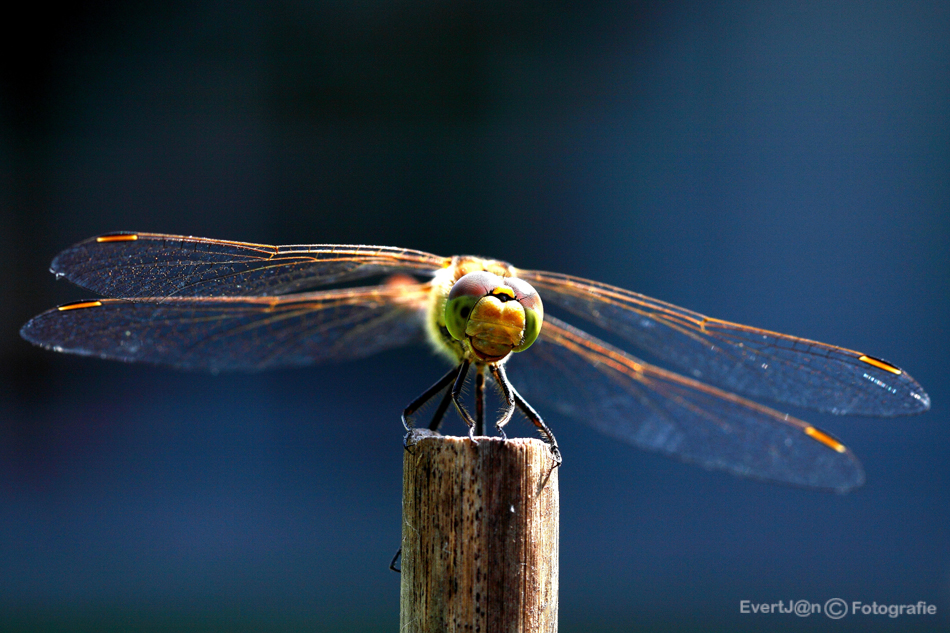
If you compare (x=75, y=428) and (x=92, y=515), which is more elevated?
(x=75, y=428)

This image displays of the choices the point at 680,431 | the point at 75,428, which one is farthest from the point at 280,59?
the point at 680,431

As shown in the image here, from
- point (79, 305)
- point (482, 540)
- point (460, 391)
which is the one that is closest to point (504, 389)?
point (460, 391)

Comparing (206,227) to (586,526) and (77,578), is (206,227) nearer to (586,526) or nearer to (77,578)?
(77,578)

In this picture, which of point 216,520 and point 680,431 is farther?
point 216,520

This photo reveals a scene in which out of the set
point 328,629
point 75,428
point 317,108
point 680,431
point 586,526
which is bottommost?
point 328,629

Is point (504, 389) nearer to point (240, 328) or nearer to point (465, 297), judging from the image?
A: point (465, 297)

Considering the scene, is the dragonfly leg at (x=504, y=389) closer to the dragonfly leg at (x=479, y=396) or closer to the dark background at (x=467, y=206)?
the dragonfly leg at (x=479, y=396)

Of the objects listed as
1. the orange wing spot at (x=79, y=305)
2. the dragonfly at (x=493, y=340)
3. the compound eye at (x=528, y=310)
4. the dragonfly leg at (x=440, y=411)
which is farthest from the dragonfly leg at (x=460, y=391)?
the orange wing spot at (x=79, y=305)
